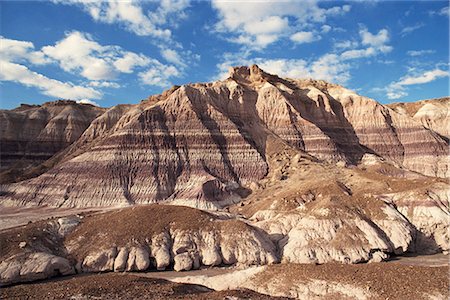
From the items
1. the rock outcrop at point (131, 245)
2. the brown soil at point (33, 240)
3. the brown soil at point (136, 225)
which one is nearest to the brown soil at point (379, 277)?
the rock outcrop at point (131, 245)

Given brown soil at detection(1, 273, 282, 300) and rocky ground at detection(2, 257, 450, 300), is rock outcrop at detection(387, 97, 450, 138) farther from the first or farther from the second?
brown soil at detection(1, 273, 282, 300)

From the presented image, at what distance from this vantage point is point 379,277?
782 inches

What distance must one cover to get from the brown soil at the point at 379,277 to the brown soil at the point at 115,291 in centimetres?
296

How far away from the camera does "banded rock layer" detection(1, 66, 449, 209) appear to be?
51.6 m

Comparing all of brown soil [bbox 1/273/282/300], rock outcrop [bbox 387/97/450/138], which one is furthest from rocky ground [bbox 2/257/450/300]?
rock outcrop [bbox 387/97/450/138]

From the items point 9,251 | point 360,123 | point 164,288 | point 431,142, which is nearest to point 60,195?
point 9,251

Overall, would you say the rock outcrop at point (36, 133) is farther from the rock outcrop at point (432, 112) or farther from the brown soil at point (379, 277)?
the rock outcrop at point (432, 112)

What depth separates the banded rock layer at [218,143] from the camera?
2032 inches

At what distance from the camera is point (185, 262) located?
26.0 metres

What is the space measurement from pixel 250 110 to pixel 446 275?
51.9 m

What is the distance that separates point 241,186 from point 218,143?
9.76 metres

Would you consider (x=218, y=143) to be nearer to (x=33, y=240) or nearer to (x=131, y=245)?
(x=131, y=245)

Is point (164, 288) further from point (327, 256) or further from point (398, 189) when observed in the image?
point (398, 189)

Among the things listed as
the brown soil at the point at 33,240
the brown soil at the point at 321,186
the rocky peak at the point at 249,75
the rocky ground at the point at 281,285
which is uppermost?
the rocky peak at the point at 249,75
